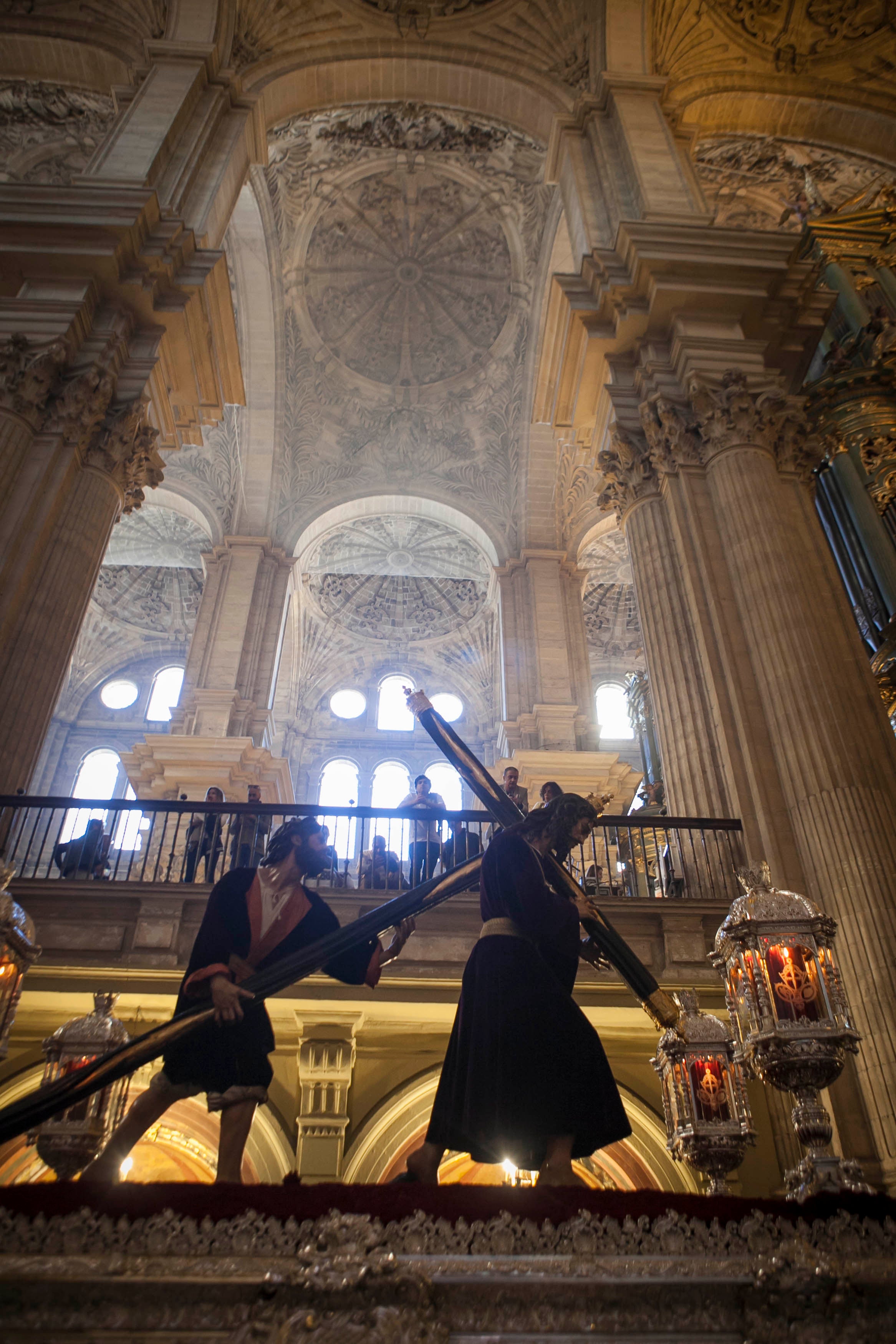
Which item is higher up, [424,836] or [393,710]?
[393,710]

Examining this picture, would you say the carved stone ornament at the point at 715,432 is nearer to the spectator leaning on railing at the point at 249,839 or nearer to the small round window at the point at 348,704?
the spectator leaning on railing at the point at 249,839

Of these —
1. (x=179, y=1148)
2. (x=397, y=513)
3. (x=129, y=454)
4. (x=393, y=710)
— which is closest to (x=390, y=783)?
(x=393, y=710)

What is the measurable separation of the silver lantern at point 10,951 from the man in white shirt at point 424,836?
3893 mm

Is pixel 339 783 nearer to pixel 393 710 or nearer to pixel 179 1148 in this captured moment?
pixel 393 710

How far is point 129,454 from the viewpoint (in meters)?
9.05

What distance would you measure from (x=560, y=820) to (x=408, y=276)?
17.1 meters

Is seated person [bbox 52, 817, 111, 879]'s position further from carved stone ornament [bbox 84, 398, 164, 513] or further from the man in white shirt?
carved stone ornament [bbox 84, 398, 164, 513]

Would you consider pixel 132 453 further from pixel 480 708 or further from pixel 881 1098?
pixel 480 708

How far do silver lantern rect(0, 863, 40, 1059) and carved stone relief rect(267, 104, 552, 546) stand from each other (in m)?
14.8

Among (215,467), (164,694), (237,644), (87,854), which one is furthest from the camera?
(164,694)

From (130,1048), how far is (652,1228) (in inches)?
57.4

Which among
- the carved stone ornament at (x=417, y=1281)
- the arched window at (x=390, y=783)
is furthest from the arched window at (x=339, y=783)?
the carved stone ornament at (x=417, y=1281)

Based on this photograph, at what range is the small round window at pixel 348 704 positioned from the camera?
24.0m

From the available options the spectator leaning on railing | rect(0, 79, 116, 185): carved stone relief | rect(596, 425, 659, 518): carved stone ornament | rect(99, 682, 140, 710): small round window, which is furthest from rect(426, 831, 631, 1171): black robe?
rect(99, 682, 140, 710): small round window
